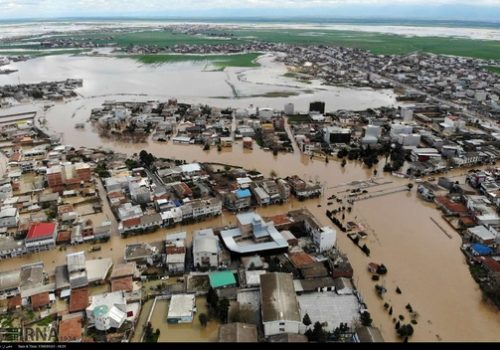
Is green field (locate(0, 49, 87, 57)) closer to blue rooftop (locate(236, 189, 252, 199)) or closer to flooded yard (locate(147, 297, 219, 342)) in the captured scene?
blue rooftop (locate(236, 189, 252, 199))

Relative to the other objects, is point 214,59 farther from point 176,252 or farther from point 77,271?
point 77,271

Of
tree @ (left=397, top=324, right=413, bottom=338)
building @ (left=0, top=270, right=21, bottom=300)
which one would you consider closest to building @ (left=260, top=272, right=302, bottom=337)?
tree @ (left=397, top=324, right=413, bottom=338)

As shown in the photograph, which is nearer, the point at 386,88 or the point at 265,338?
the point at 265,338

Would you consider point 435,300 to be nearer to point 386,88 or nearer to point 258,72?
point 386,88

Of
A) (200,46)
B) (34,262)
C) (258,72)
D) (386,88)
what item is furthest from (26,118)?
(200,46)

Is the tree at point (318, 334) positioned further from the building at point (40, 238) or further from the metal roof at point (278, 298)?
the building at point (40, 238)

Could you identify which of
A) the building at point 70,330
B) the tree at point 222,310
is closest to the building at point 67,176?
the building at point 70,330
